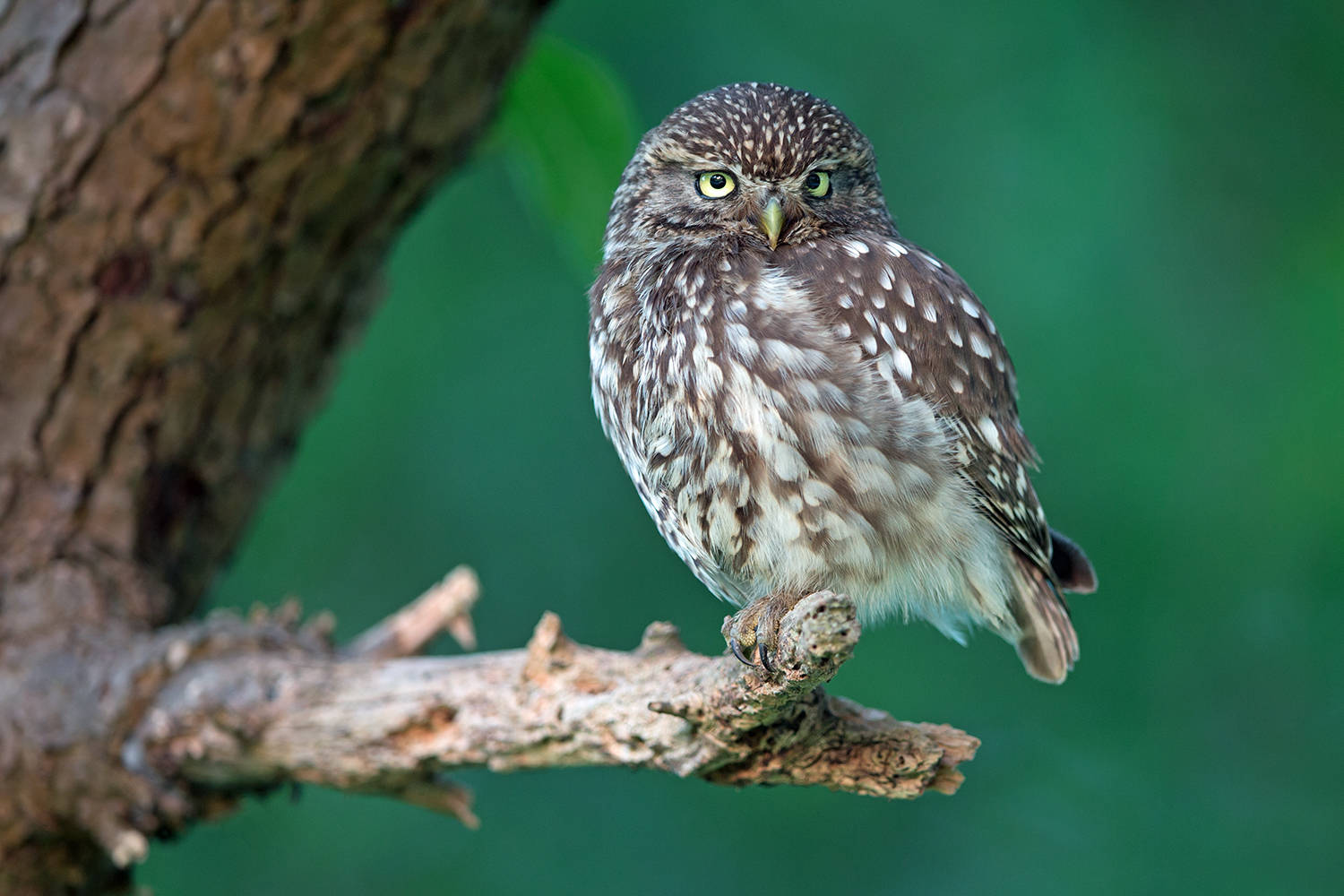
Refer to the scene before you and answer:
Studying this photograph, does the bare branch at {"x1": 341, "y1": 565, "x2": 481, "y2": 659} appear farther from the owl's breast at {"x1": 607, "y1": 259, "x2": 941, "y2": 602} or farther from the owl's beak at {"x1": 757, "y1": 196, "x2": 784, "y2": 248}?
the owl's beak at {"x1": 757, "y1": 196, "x2": 784, "y2": 248}

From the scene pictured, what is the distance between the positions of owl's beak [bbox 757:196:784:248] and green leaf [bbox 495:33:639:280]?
0.64 metres

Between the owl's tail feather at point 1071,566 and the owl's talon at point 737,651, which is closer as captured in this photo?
the owl's talon at point 737,651

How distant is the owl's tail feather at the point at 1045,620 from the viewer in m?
2.13

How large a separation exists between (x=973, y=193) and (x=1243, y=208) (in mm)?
885

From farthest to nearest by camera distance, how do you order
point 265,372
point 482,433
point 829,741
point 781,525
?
point 482,433 → point 265,372 → point 781,525 → point 829,741

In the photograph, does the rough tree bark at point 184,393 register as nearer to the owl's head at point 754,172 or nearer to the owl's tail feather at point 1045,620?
the owl's head at point 754,172

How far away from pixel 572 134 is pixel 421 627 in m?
1.13

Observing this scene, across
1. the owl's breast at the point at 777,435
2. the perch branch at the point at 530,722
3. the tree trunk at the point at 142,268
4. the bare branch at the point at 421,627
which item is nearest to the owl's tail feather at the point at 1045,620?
the owl's breast at the point at 777,435

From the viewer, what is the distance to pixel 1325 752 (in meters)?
3.65

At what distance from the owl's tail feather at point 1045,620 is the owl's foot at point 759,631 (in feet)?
1.89

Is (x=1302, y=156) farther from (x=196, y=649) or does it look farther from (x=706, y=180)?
(x=196, y=649)

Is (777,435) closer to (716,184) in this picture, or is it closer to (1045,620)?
(716,184)

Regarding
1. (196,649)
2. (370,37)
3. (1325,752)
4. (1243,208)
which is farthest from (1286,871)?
(370,37)

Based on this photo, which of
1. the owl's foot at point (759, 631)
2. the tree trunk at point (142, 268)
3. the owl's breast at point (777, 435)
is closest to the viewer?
the owl's foot at point (759, 631)
